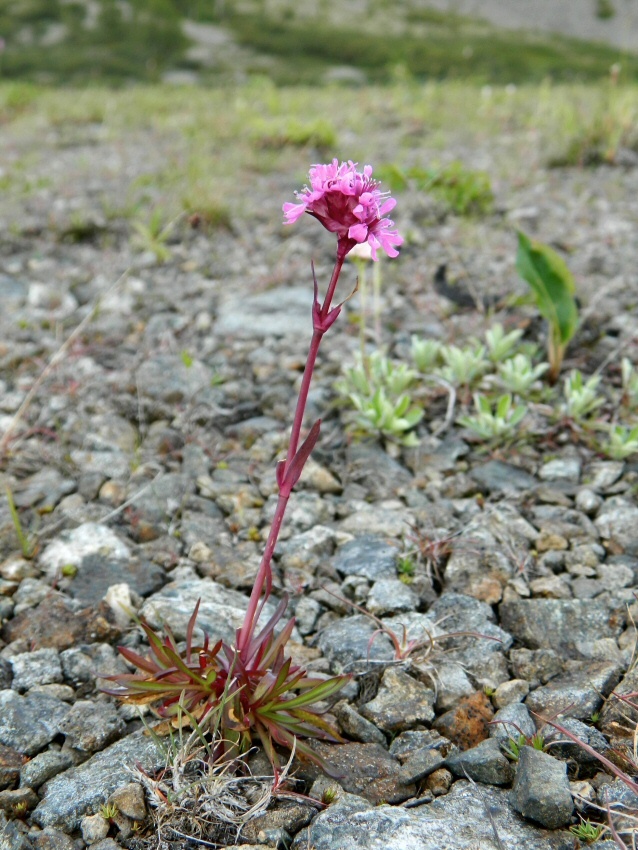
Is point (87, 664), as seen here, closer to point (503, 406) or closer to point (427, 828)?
point (427, 828)

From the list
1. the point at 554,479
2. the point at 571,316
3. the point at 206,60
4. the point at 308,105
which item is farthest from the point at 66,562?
the point at 206,60

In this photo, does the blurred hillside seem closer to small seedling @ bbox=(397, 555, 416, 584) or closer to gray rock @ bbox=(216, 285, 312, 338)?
gray rock @ bbox=(216, 285, 312, 338)

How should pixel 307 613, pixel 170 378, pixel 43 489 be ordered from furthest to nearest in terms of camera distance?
pixel 170 378, pixel 43 489, pixel 307 613

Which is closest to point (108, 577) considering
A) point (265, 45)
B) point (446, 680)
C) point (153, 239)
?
point (446, 680)

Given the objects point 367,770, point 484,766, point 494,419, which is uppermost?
point 494,419

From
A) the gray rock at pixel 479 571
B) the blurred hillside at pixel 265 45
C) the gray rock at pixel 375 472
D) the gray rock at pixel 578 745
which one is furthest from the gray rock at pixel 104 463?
the blurred hillside at pixel 265 45

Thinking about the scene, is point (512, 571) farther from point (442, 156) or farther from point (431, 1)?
point (431, 1)

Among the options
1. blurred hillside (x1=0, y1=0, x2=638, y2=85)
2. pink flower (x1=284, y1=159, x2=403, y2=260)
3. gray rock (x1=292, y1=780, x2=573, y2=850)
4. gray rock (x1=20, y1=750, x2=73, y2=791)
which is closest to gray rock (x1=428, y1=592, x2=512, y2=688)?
gray rock (x1=292, y1=780, x2=573, y2=850)
